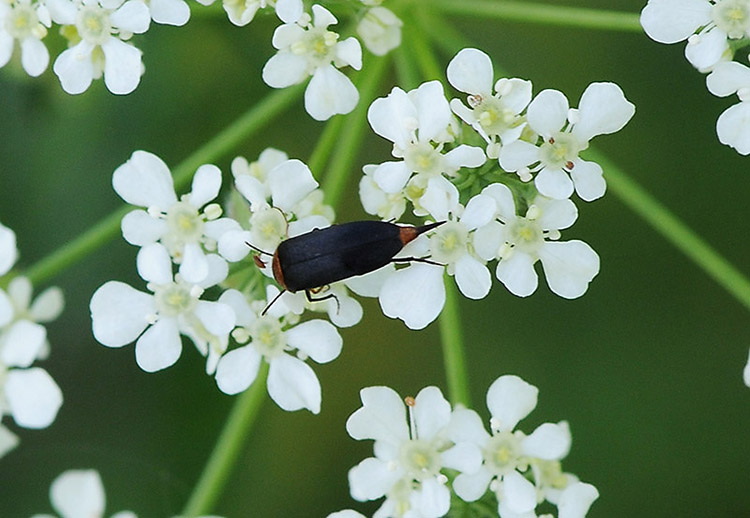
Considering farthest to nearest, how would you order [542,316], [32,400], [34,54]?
[542,316]
[34,54]
[32,400]

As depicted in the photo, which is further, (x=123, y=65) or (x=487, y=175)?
(x=123, y=65)

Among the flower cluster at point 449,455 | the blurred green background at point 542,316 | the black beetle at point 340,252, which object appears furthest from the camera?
the blurred green background at point 542,316

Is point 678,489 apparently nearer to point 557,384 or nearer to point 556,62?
point 557,384

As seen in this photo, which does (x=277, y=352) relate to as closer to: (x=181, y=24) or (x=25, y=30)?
(x=181, y=24)

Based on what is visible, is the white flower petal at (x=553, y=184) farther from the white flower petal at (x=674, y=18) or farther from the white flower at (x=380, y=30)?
the white flower at (x=380, y=30)

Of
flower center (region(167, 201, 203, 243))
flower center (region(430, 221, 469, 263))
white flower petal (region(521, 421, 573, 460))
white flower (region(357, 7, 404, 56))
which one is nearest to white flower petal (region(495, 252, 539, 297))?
flower center (region(430, 221, 469, 263))

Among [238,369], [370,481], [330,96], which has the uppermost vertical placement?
[330,96]

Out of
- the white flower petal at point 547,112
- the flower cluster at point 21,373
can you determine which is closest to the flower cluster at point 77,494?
the flower cluster at point 21,373

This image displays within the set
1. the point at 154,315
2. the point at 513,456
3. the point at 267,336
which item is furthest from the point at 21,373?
the point at 513,456
